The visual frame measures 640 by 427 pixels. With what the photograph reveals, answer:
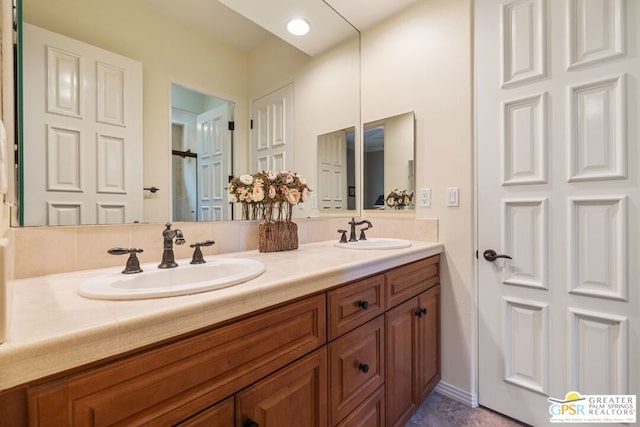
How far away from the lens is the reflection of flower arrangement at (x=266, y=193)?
140 cm

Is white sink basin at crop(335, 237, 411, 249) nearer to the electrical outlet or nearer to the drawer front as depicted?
the electrical outlet

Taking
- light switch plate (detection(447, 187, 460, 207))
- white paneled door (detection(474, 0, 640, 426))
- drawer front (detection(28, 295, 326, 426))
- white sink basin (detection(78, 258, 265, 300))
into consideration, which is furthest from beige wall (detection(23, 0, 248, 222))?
white paneled door (detection(474, 0, 640, 426))

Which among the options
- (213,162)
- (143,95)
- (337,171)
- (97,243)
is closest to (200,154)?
(213,162)

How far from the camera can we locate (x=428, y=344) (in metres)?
1.58

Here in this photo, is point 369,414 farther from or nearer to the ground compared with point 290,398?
nearer to the ground

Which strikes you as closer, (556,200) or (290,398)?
(290,398)

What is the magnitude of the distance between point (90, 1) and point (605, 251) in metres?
2.23

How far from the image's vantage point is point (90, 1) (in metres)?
1.04

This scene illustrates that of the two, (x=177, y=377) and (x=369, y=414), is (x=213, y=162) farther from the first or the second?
(x=369, y=414)

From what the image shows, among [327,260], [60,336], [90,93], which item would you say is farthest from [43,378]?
[90,93]

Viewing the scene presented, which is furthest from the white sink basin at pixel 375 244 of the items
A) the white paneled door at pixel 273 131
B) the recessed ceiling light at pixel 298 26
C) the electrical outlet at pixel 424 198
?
the recessed ceiling light at pixel 298 26

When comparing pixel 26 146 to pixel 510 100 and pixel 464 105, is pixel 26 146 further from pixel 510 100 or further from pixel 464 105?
pixel 510 100

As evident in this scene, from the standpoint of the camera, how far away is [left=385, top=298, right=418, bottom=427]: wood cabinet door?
126 cm

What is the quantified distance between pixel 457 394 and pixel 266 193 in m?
1.53
